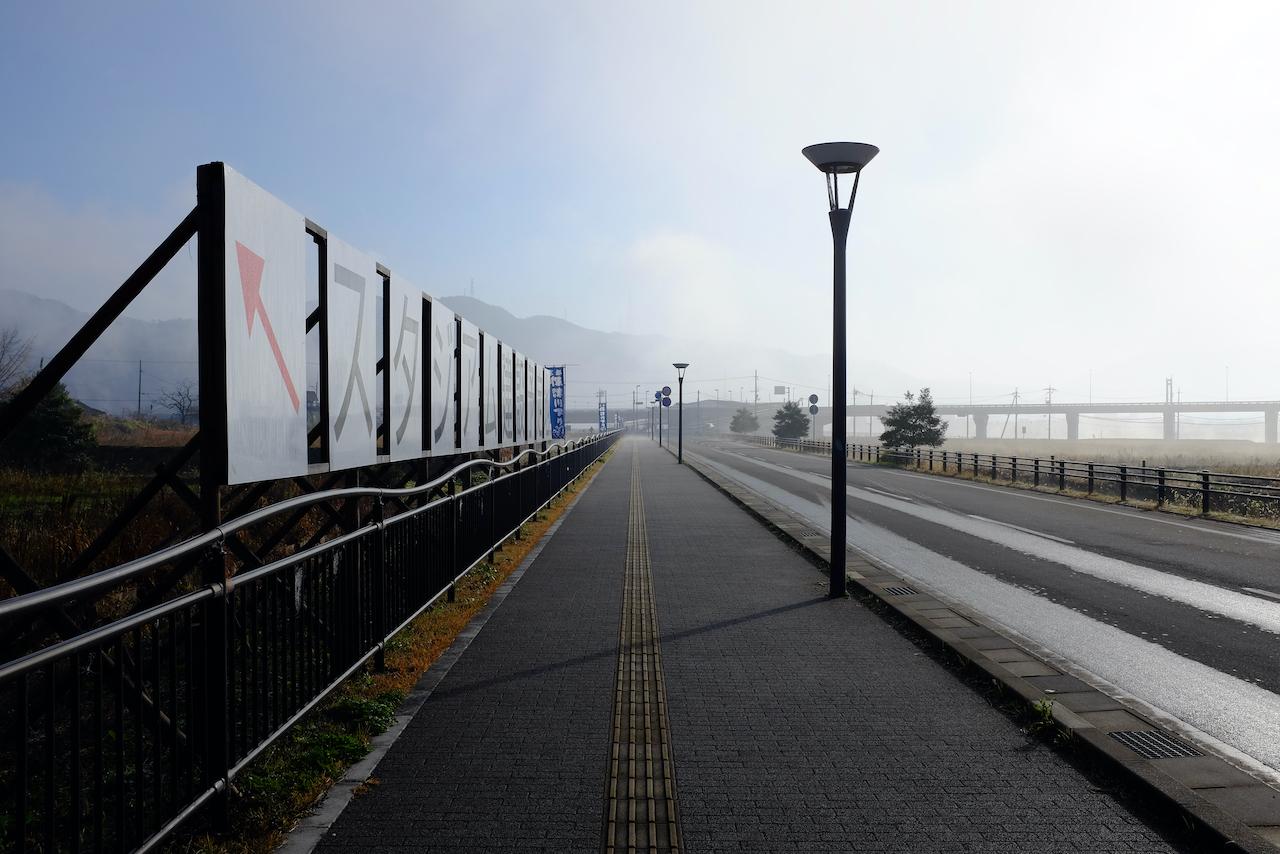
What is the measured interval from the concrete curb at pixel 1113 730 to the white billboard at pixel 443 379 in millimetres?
5586

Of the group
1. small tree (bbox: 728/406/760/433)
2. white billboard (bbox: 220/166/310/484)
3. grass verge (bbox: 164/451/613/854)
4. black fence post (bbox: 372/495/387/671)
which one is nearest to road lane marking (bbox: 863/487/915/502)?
grass verge (bbox: 164/451/613/854)

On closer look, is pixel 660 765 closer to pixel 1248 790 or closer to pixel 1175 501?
pixel 1248 790

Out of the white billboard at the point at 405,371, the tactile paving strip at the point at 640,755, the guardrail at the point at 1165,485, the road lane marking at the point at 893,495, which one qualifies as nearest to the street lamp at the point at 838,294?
the tactile paving strip at the point at 640,755

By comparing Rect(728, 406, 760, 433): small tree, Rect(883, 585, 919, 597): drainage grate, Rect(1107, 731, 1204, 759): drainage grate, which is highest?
Rect(728, 406, 760, 433): small tree

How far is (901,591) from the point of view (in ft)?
31.3

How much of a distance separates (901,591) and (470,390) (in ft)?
25.8

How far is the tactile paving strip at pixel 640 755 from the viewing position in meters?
3.87

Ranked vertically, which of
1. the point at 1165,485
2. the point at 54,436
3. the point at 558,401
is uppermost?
the point at 558,401

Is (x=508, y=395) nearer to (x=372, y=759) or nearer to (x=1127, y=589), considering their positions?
(x=1127, y=589)

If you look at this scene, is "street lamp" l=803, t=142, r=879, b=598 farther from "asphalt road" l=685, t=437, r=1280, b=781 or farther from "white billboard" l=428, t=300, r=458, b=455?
"white billboard" l=428, t=300, r=458, b=455

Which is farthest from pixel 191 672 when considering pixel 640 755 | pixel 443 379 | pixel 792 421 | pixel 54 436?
pixel 792 421

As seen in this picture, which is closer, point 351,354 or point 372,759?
point 372,759

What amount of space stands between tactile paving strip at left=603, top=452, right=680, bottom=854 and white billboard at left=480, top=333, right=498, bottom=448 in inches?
346

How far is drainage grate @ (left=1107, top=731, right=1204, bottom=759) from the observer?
465 cm
